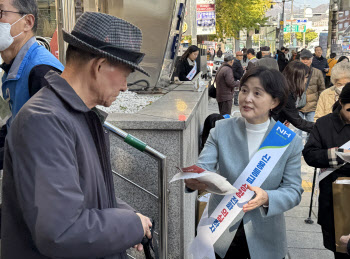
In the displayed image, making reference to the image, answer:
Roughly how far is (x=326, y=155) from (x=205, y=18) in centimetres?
2064

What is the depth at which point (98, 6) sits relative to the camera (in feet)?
36.2

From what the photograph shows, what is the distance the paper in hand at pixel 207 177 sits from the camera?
2525 mm

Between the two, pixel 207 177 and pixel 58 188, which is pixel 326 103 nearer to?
pixel 207 177

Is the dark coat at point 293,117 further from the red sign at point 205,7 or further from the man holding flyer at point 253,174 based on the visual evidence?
the red sign at point 205,7

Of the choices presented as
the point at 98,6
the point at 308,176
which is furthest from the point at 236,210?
the point at 98,6

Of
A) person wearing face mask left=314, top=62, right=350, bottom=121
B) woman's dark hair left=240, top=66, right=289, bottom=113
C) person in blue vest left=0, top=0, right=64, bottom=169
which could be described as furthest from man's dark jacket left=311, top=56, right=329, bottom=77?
person in blue vest left=0, top=0, right=64, bottom=169

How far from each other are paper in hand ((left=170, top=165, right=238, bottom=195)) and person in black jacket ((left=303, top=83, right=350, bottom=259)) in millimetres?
1178

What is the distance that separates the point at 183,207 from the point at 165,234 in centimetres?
37

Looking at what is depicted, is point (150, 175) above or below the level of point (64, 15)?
below

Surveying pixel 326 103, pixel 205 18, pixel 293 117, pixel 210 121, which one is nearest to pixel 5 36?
pixel 210 121

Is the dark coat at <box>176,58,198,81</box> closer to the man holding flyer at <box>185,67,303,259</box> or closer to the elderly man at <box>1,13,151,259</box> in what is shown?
the man holding flyer at <box>185,67,303,259</box>

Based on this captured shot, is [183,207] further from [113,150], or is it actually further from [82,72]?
[82,72]

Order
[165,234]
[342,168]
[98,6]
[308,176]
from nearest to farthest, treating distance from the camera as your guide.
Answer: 1. [342,168]
2. [165,234]
3. [308,176]
4. [98,6]

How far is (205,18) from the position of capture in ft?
77.1
